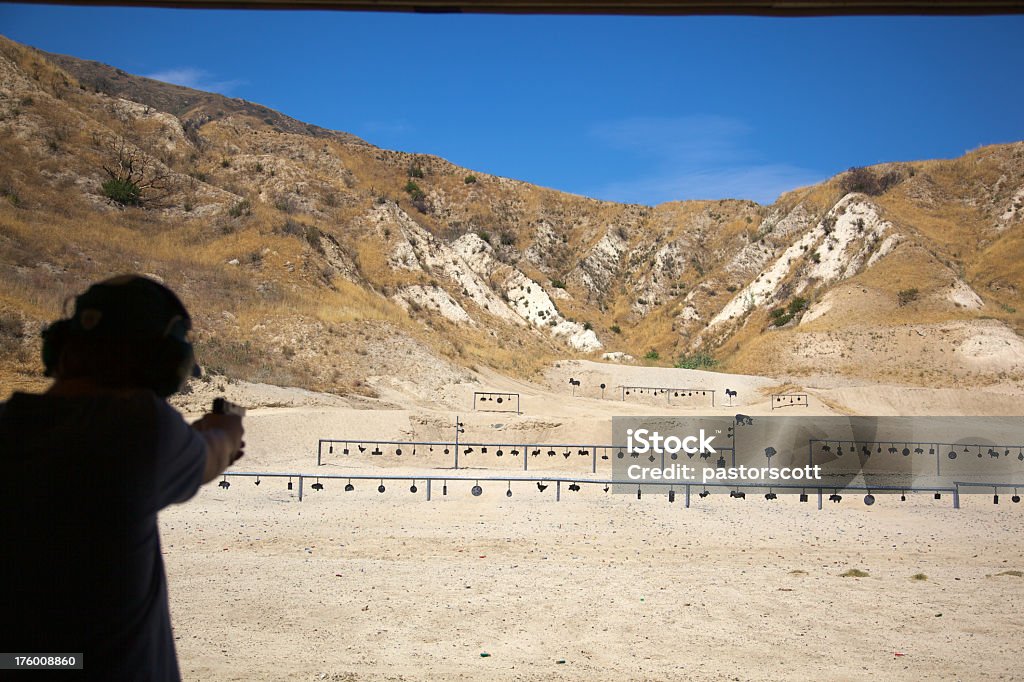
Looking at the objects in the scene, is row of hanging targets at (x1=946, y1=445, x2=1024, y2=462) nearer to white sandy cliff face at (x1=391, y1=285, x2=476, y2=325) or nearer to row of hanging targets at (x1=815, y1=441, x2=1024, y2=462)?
row of hanging targets at (x1=815, y1=441, x2=1024, y2=462)

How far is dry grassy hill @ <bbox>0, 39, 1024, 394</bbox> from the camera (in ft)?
135

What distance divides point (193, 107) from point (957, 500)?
454ft

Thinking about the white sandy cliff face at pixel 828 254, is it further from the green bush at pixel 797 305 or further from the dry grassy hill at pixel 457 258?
the green bush at pixel 797 305

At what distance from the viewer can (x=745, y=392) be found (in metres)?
45.6

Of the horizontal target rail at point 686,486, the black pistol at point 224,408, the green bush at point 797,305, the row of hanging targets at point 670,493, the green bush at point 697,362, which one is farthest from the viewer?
the green bush at point 797,305

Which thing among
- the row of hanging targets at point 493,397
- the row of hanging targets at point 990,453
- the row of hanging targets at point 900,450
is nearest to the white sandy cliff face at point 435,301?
the row of hanging targets at point 493,397

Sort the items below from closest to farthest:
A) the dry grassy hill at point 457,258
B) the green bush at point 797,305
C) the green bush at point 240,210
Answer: the dry grassy hill at point 457,258
the green bush at point 240,210
the green bush at point 797,305

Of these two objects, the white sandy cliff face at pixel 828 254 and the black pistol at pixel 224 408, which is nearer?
the black pistol at pixel 224 408

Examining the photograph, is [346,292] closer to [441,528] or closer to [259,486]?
[259,486]

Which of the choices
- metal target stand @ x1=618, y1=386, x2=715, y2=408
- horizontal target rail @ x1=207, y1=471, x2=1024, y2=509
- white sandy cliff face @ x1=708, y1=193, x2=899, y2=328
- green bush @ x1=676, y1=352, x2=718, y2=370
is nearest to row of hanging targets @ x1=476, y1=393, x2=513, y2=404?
metal target stand @ x1=618, y1=386, x2=715, y2=408

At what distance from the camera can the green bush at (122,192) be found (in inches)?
1880

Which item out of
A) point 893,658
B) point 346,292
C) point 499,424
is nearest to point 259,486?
point 499,424

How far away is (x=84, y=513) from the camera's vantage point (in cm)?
162

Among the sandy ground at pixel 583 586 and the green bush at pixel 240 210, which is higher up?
the green bush at pixel 240 210
